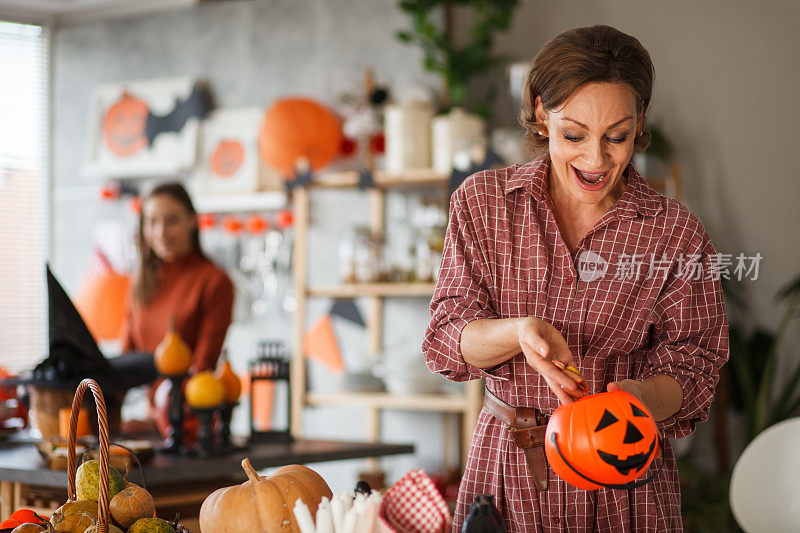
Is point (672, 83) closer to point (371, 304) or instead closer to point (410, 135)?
point (410, 135)

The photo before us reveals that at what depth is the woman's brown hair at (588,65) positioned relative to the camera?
1.40 metres

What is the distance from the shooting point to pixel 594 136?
1.40 metres

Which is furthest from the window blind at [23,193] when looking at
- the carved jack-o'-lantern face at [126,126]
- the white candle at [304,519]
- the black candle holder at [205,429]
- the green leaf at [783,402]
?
the white candle at [304,519]

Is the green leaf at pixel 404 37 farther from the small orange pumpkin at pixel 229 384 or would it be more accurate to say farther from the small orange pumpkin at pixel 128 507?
the small orange pumpkin at pixel 128 507

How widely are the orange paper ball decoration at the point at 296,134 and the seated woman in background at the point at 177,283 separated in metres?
0.76

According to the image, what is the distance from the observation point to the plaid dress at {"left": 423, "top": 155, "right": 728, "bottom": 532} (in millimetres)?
1445

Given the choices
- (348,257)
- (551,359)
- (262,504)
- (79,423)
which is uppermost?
(348,257)

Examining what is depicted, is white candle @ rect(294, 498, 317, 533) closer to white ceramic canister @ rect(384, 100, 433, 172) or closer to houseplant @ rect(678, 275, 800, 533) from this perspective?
houseplant @ rect(678, 275, 800, 533)

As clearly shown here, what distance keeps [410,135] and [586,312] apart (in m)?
2.63

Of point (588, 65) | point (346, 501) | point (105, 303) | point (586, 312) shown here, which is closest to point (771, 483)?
point (586, 312)

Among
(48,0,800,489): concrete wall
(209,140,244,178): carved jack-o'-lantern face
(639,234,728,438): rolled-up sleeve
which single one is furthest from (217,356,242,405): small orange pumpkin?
(209,140,244,178): carved jack-o'-lantern face

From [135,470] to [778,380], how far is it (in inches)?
121

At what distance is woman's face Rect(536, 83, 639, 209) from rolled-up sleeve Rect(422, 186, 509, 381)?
194 millimetres

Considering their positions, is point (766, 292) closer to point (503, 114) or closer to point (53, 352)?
point (503, 114)
